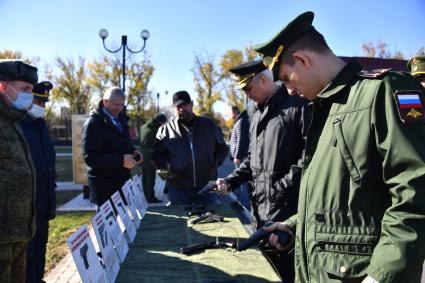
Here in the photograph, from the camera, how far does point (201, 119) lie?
464cm

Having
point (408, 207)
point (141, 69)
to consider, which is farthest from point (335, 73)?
point (141, 69)

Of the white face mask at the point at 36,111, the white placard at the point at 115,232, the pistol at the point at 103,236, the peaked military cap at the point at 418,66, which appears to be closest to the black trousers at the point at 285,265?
the white placard at the point at 115,232

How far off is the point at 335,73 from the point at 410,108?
38 centimetres

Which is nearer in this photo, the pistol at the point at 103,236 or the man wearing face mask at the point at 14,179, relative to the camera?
the pistol at the point at 103,236

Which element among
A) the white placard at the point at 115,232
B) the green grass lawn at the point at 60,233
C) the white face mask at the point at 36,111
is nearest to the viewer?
the white placard at the point at 115,232

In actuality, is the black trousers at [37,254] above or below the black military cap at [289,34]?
below

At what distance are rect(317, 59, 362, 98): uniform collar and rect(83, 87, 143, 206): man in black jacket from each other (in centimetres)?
316

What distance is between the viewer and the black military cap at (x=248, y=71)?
2979mm

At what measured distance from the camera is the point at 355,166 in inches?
50.6

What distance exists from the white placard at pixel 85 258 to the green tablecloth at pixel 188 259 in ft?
0.68

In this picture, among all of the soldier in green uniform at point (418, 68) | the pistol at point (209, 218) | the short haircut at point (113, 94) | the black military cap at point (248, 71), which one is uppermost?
the soldier in green uniform at point (418, 68)

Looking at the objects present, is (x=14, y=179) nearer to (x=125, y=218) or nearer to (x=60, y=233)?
(x=125, y=218)

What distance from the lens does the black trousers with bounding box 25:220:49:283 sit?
3.10m

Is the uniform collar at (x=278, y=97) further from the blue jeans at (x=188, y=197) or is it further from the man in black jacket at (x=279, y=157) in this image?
the blue jeans at (x=188, y=197)
